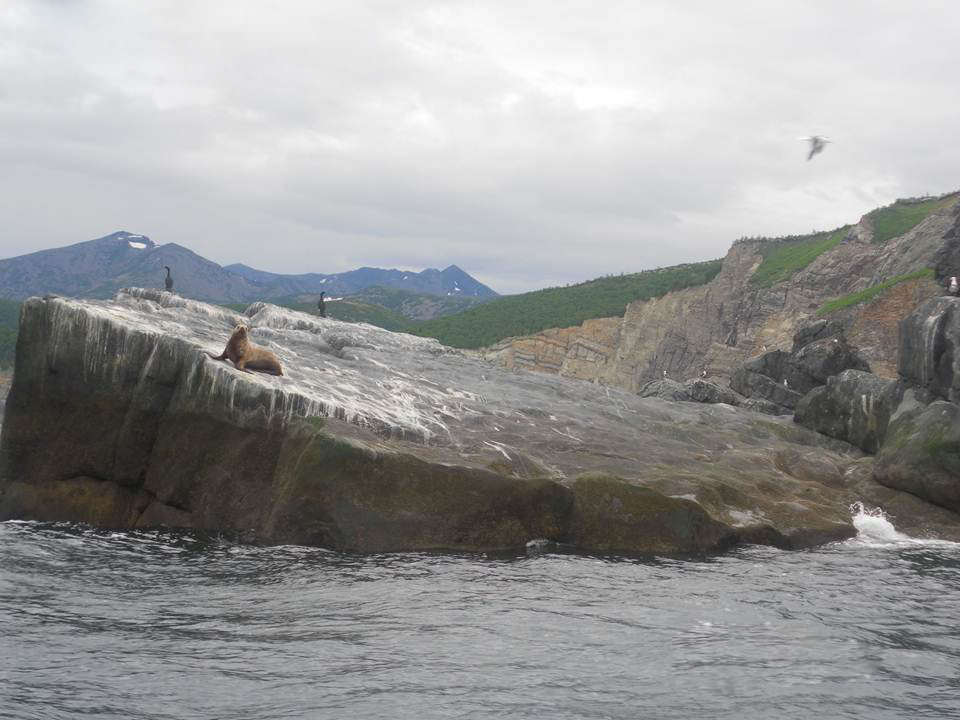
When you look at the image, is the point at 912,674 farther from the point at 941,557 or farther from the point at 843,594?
the point at 941,557

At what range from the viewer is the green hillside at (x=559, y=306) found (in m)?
102

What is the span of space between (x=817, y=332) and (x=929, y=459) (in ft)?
70.7

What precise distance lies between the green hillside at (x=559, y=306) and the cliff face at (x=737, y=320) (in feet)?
13.2

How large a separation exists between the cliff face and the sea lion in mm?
43405

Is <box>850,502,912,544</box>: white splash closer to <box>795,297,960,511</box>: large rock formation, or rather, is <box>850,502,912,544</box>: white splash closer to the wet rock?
<box>795,297,960,511</box>: large rock formation

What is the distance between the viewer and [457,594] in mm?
15625

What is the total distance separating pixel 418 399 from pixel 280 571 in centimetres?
831

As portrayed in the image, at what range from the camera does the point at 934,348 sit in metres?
27.6

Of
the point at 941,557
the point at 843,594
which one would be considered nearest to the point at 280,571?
the point at 843,594

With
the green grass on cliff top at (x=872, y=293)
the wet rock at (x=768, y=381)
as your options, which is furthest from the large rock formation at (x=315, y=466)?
the green grass on cliff top at (x=872, y=293)

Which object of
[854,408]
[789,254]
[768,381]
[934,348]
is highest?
[789,254]

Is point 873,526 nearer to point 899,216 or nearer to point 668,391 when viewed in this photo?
point 668,391

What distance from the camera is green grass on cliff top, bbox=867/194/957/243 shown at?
78.5 m

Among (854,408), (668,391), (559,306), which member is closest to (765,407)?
(668,391)
